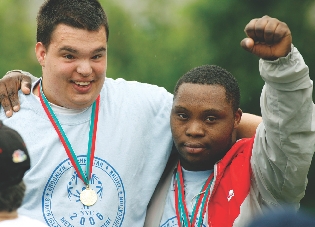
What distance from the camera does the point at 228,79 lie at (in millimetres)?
4336

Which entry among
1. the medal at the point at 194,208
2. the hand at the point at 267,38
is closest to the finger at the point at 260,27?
the hand at the point at 267,38

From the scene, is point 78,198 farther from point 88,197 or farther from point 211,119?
point 211,119

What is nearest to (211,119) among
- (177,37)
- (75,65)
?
(75,65)

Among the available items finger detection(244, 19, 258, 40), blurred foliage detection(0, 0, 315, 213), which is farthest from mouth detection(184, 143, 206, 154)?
blurred foliage detection(0, 0, 315, 213)

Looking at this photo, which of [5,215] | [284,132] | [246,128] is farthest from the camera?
[246,128]

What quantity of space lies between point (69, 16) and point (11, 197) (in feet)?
5.57

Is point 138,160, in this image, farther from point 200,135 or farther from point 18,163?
point 18,163

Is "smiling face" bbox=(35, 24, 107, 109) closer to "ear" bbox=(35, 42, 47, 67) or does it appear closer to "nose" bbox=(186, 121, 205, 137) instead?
"ear" bbox=(35, 42, 47, 67)

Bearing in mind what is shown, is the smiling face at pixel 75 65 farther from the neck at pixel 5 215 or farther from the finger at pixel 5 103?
the neck at pixel 5 215

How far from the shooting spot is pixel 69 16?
434 centimetres

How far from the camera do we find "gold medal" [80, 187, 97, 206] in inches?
164

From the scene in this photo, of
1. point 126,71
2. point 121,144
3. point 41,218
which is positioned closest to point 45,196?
point 41,218

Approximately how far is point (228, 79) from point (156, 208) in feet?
2.85

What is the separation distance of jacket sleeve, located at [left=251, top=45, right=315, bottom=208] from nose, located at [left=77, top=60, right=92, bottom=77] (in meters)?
1.05
